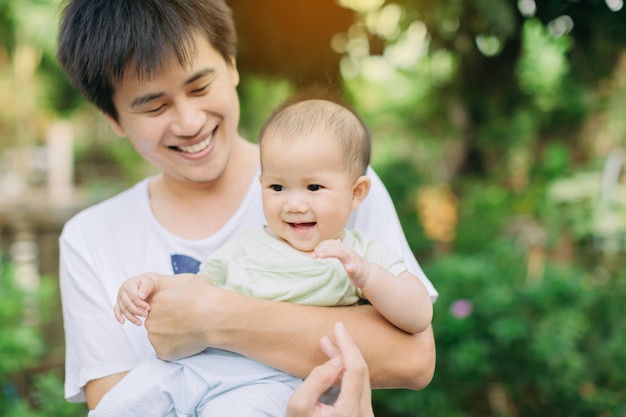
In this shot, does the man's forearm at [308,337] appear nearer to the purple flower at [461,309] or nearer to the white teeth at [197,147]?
the white teeth at [197,147]

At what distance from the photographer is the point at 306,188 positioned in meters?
1.66

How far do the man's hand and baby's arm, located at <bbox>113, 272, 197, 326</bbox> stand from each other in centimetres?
43

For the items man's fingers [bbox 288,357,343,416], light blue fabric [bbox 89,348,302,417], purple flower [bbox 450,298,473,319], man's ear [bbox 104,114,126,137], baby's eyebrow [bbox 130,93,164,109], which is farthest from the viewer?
purple flower [bbox 450,298,473,319]

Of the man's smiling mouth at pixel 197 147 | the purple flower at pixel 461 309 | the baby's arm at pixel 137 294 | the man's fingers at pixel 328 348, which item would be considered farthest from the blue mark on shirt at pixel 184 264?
the purple flower at pixel 461 309

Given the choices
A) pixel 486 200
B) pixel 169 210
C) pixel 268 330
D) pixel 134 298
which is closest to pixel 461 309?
pixel 486 200

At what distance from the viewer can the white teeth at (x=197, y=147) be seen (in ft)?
6.28

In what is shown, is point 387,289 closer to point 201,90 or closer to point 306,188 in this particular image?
point 306,188

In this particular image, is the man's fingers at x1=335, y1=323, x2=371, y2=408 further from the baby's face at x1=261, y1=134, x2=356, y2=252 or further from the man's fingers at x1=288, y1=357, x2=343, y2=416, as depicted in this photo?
the baby's face at x1=261, y1=134, x2=356, y2=252

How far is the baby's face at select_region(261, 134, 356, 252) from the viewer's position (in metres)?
1.63

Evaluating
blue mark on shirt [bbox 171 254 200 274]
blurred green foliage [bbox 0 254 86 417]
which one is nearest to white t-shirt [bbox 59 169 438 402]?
blue mark on shirt [bbox 171 254 200 274]

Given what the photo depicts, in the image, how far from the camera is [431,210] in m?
5.57

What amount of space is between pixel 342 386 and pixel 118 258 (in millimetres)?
845

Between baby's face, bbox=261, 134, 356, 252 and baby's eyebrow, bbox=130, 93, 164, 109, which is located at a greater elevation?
baby's eyebrow, bbox=130, 93, 164, 109

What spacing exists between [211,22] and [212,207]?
0.55m
